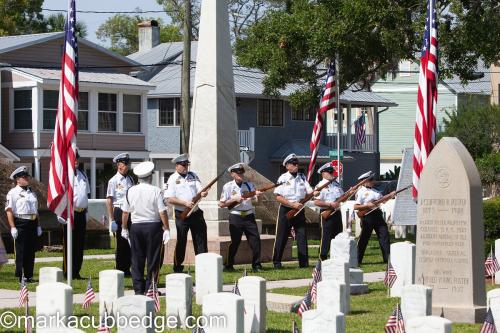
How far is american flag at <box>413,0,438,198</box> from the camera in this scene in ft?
61.2

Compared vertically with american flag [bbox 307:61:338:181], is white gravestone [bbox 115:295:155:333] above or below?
below

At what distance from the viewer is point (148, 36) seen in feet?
190

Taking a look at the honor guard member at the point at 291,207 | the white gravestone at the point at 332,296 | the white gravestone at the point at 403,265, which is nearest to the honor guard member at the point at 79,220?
the honor guard member at the point at 291,207

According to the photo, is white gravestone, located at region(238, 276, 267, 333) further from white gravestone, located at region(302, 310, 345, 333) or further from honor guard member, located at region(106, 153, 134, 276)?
honor guard member, located at region(106, 153, 134, 276)

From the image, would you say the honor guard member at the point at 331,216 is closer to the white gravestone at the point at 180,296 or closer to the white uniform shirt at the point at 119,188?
the white uniform shirt at the point at 119,188

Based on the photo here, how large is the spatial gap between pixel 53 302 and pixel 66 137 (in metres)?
4.18

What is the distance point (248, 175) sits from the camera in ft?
98.8

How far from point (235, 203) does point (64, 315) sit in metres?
8.69

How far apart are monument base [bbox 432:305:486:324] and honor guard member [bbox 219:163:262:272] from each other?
22.3ft

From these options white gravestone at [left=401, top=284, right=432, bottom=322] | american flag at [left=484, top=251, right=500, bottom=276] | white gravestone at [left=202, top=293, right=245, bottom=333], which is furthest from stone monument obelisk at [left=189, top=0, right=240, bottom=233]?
white gravestone at [left=202, top=293, right=245, bottom=333]

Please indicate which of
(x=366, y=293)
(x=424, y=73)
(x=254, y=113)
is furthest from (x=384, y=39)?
(x=254, y=113)

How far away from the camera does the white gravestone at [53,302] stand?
11.2 m

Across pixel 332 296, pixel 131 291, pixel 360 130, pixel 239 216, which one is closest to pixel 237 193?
pixel 239 216

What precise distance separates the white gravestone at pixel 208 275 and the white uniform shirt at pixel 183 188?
4596 millimetres
